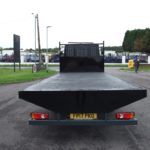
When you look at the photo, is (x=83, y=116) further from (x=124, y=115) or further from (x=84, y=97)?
(x=124, y=115)

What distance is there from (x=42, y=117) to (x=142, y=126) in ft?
9.19

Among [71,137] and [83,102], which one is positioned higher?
[83,102]

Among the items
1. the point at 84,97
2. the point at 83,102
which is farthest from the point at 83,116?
the point at 84,97

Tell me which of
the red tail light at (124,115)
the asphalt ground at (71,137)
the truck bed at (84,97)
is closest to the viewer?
the truck bed at (84,97)

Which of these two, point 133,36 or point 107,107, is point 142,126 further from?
point 133,36

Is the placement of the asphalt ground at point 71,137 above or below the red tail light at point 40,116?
below

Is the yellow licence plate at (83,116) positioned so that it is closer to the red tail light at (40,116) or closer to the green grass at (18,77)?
the red tail light at (40,116)

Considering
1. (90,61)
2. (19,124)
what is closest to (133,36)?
(90,61)

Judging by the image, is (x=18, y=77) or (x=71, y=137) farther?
(x=18, y=77)

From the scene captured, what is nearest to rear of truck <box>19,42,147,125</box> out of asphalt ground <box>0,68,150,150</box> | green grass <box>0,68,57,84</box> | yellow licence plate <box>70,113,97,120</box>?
yellow licence plate <box>70,113,97,120</box>

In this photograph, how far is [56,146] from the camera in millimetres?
5559

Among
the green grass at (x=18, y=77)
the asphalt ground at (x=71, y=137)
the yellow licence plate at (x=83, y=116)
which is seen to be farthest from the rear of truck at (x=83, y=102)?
the green grass at (x=18, y=77)

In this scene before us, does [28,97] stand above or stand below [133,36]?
below

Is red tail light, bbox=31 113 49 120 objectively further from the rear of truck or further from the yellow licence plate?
the yellow licence plate
